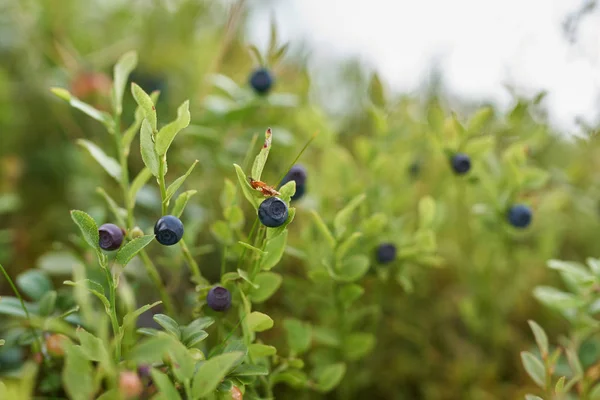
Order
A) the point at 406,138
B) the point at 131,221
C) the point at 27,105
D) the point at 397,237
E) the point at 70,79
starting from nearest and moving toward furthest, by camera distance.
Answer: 1. the point at 131,221
2. the point at 397,237
3. the point at 406,138
4. the point at 70,79
5. the point at 27,105

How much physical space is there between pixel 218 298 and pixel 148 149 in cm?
21

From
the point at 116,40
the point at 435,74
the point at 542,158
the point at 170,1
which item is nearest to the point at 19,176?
the point at 116,40

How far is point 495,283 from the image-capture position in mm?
1283

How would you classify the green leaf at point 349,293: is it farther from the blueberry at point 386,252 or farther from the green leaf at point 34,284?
the green leaf at point 34,284

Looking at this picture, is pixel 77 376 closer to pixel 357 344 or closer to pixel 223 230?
pixel 223 230

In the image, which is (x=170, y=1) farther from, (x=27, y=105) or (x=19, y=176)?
(x=19, y=176)

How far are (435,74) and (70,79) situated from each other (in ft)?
3.33

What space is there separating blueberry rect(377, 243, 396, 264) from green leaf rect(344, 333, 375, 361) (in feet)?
0.42

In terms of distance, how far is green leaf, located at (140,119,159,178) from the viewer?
25.1 inches

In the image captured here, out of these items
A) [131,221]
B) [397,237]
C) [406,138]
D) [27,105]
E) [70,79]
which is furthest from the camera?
[27,105]

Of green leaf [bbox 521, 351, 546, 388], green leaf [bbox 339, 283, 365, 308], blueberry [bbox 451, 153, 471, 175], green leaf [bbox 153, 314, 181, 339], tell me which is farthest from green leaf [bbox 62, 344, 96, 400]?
blueberry [bbox 451, 153, 471, 175]

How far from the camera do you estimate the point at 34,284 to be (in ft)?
2.78

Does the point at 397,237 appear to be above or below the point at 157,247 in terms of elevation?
above

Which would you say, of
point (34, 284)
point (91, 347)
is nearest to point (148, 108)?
point (91, 347)
